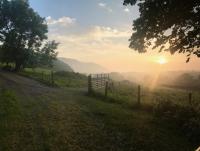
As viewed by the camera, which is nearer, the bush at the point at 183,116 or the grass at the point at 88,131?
the grass at the point at 88,131

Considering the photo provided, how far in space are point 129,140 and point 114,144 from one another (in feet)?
3.15

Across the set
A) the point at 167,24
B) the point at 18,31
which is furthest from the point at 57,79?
the point at 167,24

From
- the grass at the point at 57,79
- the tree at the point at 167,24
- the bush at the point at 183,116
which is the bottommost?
the bush at the point at 183,116

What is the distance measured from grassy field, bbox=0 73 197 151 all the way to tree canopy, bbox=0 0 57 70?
1665 inches

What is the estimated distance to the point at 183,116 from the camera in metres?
17.3

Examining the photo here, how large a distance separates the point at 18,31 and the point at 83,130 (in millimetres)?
50901

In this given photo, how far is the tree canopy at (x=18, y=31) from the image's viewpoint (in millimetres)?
61312

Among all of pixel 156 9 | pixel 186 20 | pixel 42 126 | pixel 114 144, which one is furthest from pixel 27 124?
pixel 186 20

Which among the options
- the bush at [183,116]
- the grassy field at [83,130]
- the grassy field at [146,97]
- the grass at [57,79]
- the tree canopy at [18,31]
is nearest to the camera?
the grassy field at [83,130]

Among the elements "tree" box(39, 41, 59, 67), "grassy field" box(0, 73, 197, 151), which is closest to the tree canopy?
"tree" box(39, 41, 59, 67)

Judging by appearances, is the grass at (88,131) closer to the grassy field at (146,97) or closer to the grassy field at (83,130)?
the grassy field at (83,130)

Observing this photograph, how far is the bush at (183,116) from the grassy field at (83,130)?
460mm

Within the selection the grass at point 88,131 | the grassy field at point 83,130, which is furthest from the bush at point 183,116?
the grass at point 88,131

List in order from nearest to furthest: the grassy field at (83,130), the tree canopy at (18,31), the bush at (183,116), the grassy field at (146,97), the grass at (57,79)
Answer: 1. the grassy field at (83,130)
2. the bush at (183,116)
3. the grassy field at (146,97)
4. the grass at (57,79)
5. the tree canopy at (18,31)
